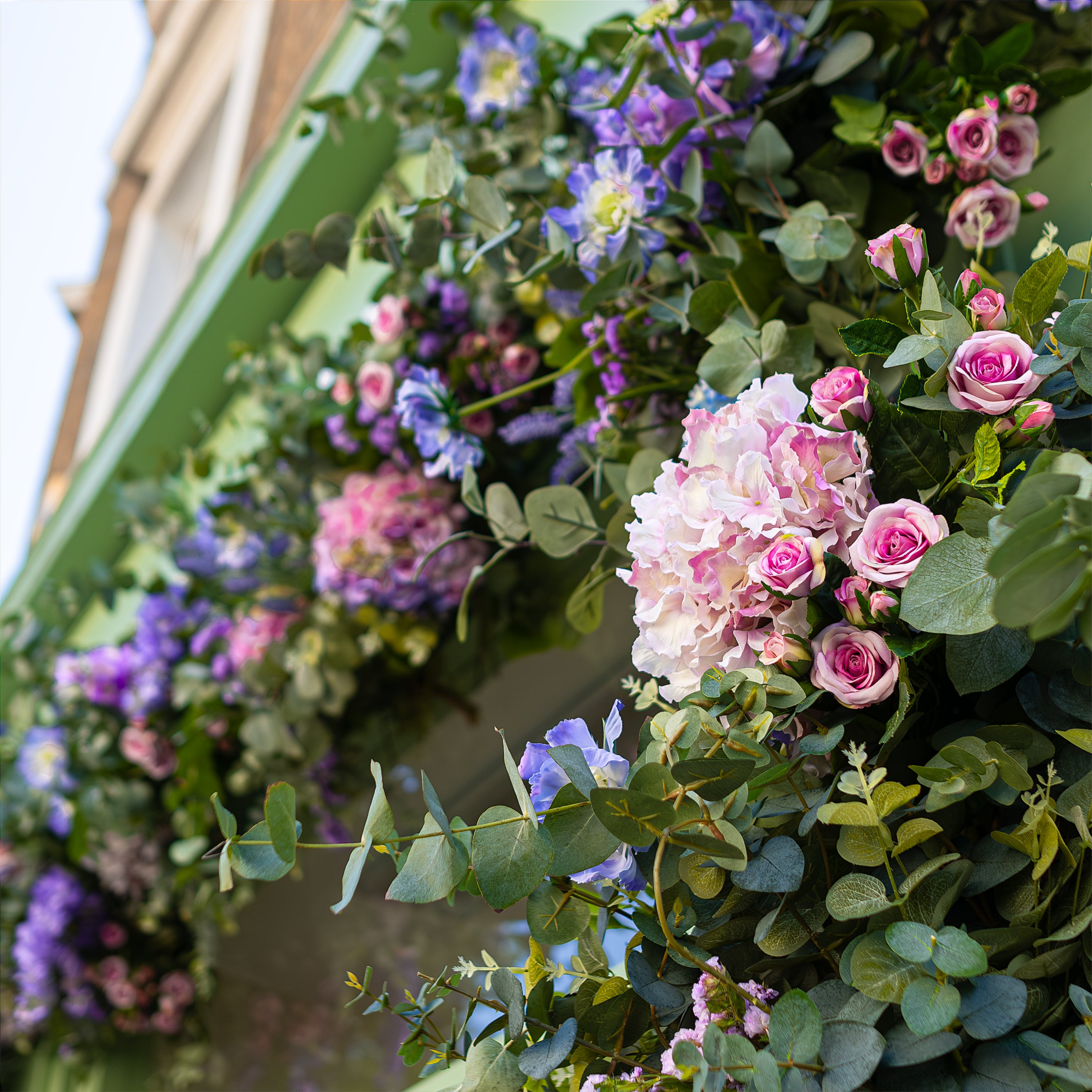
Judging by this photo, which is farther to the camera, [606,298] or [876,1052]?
[606,298]

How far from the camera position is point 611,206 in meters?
0.63

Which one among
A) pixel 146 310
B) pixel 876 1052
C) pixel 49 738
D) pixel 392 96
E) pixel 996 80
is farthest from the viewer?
pixel 146 310

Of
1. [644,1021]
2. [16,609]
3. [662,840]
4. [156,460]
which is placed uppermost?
[662,840]

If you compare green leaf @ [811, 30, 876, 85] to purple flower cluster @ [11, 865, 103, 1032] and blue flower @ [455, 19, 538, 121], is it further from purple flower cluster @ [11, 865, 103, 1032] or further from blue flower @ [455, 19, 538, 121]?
purple flower cluster @ [11, 865, 103, 1032]

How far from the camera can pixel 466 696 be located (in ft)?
4.06

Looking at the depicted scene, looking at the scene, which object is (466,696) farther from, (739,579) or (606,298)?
(739,579)

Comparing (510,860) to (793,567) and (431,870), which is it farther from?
(793,567)

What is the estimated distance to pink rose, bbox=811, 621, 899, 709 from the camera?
38 cm

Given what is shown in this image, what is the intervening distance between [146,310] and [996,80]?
3277 mm

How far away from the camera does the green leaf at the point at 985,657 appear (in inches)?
14.4

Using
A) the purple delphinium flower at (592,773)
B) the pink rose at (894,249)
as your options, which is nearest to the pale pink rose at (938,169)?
the pink rose at (894,249)

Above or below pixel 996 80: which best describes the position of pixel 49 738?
below

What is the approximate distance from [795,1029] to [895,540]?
0.20 meters

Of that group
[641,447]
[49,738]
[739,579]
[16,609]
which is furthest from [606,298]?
[16,609]
